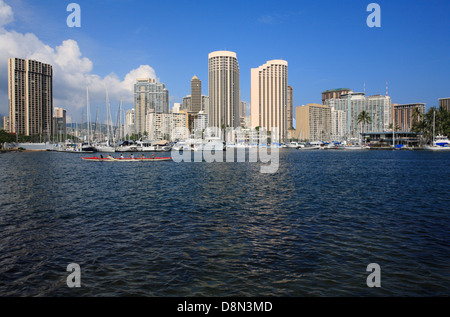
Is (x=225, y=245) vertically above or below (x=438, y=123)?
below

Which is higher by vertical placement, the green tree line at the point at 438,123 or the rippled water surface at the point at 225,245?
the green tree line at the point at 438,123

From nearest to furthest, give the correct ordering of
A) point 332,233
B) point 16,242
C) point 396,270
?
point 396,270 < point 16,242 < point 332,233

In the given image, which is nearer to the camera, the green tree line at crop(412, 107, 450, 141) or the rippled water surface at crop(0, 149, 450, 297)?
the rippled water surface at crop(0, 149, 450, 297)

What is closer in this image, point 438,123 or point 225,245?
point 225,245

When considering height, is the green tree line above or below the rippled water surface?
above

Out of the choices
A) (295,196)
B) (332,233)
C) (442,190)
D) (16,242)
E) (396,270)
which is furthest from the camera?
(442,190)

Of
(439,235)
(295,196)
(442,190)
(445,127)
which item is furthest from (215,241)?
(445,127)

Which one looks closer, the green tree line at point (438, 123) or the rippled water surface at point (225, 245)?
the rippled water surface at point (225, 245)
